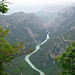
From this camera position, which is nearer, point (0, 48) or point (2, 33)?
point (0, 48)

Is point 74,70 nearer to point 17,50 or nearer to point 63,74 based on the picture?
point 63,74

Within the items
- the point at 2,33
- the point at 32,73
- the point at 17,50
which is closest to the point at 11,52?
the point at 17,50

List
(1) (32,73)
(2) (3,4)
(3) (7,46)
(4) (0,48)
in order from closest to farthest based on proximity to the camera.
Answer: (2) (3,4)
(4) (0,48)
(3) (7,46)
(1) (32,73)

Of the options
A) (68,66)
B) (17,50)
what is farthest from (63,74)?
(17,50)

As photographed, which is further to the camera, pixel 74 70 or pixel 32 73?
pixel 32 73

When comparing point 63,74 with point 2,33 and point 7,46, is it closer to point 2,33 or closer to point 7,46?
point 7,46

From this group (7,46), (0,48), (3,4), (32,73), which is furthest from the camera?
(32,73)

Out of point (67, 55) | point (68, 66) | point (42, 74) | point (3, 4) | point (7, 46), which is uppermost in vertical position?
point (3, 4)

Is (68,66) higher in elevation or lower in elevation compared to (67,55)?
lower

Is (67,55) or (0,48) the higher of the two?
(0,48)
